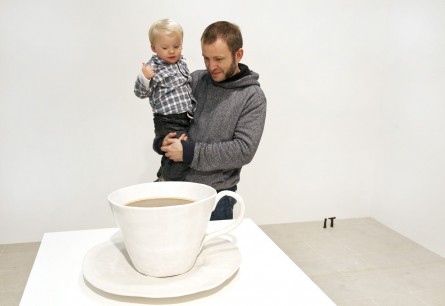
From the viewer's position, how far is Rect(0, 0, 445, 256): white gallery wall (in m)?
2.24

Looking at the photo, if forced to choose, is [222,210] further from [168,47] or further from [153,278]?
[153,278]

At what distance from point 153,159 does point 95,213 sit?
48 cm

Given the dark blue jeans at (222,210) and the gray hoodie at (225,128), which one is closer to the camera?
the gray hoodie at (225,128)

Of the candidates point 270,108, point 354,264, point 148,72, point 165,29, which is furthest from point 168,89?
point 354,264

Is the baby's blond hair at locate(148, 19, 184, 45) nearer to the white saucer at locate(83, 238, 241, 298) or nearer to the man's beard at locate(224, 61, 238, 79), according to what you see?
the man's beard at locate(224, 61, 238, 79)

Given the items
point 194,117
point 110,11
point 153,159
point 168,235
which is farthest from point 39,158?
point 168,235

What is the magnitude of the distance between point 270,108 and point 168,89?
1373 millimetres

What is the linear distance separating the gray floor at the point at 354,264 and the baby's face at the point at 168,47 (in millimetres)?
1322

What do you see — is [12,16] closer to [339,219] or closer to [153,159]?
[153,159]

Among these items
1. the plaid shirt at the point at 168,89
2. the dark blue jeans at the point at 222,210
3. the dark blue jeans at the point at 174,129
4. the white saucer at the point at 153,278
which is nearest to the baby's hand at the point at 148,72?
the plaid shirt at the point at 168,89

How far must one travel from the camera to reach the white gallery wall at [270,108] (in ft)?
7.34

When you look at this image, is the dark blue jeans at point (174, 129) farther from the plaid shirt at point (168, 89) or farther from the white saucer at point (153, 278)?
the white saucer at point (153, 278)

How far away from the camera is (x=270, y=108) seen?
256 centimetres

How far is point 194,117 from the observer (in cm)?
131
